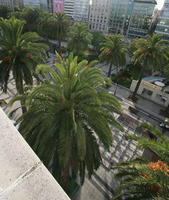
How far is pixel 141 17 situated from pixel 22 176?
273 feet

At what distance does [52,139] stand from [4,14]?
2928 inches

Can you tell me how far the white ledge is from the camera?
1.72m

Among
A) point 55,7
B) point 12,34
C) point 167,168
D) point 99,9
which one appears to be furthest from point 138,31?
point 167,168

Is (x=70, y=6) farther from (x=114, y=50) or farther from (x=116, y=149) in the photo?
(x=116, y=149)

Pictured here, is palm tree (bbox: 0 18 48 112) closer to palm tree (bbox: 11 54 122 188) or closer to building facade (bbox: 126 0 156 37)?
palm tree (bbox: 11 54 122 188)

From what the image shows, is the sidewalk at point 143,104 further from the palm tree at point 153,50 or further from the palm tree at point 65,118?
the palm tree at point 65,118

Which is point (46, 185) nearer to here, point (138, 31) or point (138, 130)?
point (138, 130)

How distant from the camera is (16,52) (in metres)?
10.9

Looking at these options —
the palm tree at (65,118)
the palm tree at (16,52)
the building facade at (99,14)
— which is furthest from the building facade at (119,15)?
the palm tree at (65,118)

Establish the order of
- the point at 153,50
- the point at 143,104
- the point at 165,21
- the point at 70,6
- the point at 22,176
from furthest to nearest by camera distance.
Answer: the point at 70,6 → the point at 165,21 → the point at 143,104 → the point at 153,50 → the point at 22,176

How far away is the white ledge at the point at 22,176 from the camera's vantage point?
1722mm

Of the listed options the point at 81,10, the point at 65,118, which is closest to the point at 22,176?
the point at 65,118

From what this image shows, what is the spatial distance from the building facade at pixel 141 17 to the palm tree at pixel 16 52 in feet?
240

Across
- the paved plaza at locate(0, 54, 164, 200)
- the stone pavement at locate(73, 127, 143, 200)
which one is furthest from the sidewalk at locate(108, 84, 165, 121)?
the stone pavement at locate(73, 127, 143, 200)
